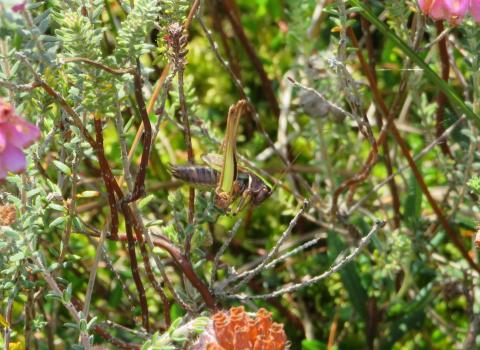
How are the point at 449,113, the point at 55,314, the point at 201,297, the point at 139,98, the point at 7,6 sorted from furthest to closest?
the point at 449,113
the point at 55,314
the point at 201,297
the point at 139,98
the point at 7,6

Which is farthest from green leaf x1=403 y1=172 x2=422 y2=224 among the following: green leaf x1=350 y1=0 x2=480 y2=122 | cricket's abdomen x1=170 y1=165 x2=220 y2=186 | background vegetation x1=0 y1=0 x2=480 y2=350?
cricket's abdomen x1=170 y1=165 x2=220 y2=186

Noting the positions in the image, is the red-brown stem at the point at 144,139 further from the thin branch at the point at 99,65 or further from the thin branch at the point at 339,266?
the thin branch at the point at 339,266

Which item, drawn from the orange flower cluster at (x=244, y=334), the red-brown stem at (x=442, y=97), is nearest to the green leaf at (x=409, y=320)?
the red-brown stem at (x=442, y=97)

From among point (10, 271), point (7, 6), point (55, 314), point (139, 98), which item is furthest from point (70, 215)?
point (55, 314)

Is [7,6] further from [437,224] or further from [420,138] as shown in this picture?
[420,138]

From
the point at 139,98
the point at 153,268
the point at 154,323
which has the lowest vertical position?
the point at 154,323

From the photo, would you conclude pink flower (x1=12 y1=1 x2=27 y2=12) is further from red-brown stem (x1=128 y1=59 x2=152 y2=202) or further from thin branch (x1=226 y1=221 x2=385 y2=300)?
thin branch (x1=226 y1=221 x2=385 y2=300)
